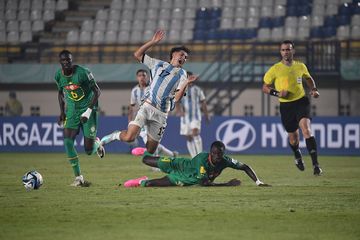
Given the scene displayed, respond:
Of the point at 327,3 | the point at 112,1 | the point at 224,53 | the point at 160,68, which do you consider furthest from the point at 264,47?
the point at 160,68

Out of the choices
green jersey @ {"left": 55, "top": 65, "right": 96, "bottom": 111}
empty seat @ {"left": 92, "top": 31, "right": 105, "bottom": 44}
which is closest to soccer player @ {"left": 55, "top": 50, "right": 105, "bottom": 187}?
green jersey @ {"left": 55, "top": 65, "right": 96, "bottom": 111}

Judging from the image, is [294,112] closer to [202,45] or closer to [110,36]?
[202,45]

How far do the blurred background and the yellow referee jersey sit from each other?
1158cm

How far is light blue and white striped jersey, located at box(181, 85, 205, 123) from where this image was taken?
Result: 23.3 metres

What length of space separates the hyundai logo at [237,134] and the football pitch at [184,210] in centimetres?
972

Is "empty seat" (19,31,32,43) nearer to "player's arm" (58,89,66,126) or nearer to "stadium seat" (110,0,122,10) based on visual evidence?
"stadium seat" (110,0,122,10)

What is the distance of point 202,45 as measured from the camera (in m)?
31.5

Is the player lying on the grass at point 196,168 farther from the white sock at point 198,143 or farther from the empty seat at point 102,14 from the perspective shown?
the empty seat at point 102,14

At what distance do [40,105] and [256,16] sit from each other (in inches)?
346

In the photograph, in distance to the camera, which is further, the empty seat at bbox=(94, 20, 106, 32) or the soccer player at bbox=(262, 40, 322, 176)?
the empty seat at bbox=(94, 20, 106, 32)

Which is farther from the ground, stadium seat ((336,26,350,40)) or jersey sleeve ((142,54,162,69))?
jersey sleeve ((142,54,162,69))

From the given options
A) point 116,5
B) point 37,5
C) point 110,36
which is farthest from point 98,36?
point 37,5

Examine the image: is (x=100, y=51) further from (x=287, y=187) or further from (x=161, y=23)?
(x=287, y=187)

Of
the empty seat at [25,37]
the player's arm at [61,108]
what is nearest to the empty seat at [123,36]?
the empty seat at [25,37]
